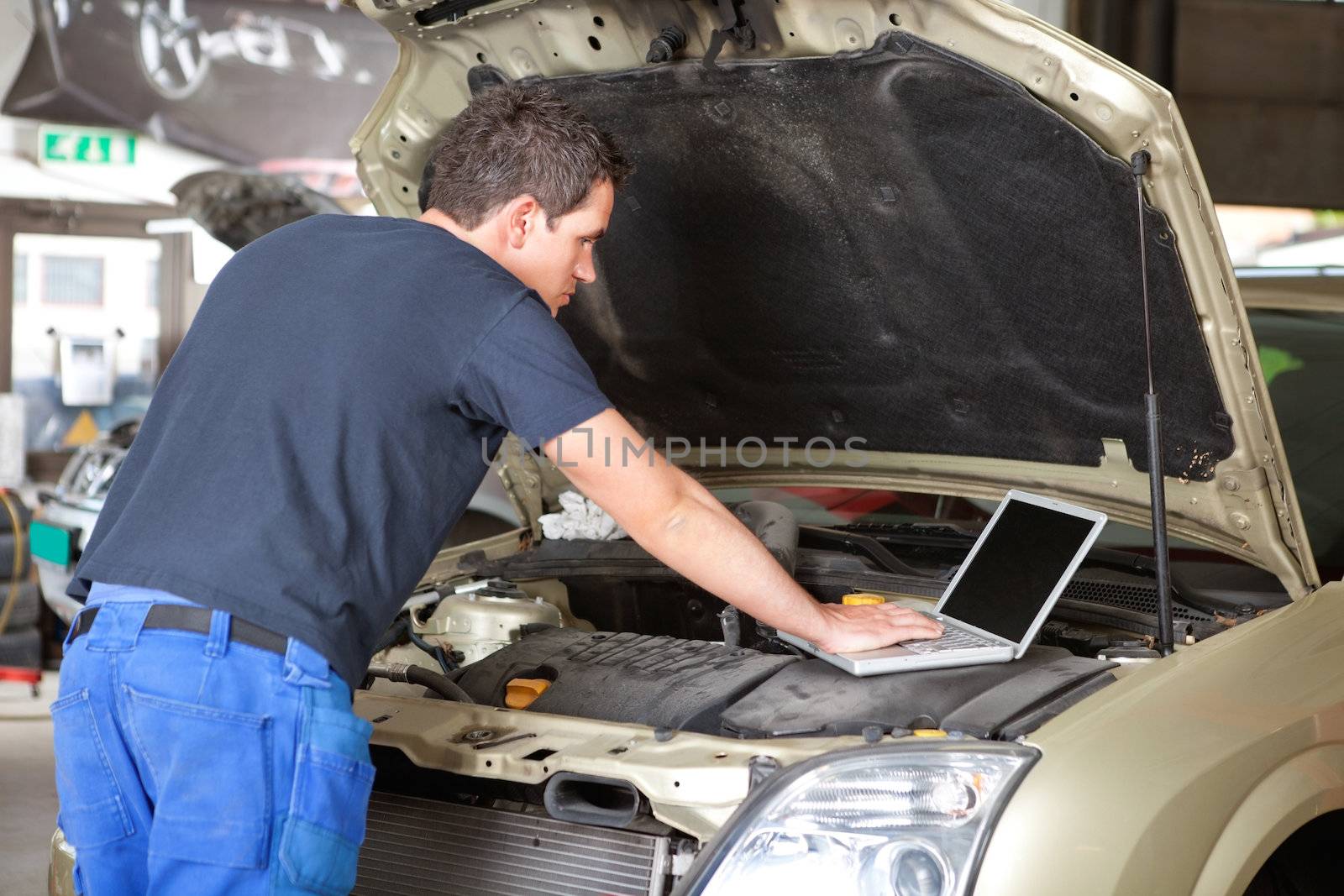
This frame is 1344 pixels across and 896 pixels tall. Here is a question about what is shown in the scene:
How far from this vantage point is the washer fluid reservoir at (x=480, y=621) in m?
2.33

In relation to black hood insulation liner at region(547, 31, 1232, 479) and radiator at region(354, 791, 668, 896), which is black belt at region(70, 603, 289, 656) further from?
black hood insulation liner at region(547, 31, 1232, 479)

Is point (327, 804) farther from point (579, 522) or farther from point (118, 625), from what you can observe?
point (579, 522)

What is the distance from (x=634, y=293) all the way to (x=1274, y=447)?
4.01ft

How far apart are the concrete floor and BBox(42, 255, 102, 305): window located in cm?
176

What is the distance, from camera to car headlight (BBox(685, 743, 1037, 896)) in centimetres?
138

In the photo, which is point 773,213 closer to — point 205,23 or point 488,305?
point 488,305

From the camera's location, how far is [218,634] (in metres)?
1.37

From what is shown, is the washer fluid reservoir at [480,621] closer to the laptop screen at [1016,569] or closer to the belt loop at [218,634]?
the laptop screen at [1016,569]

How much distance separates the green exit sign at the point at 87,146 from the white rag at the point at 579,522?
403 centimetres

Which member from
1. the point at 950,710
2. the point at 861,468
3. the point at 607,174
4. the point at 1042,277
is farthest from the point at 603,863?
the point at 861,468

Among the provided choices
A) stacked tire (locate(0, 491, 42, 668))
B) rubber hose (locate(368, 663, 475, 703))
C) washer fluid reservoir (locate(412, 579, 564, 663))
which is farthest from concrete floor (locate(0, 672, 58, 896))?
rubber hose (locate(368, 663, 475, 703))

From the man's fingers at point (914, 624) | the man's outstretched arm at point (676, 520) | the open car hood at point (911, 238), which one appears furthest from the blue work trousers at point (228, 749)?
the open car hood at point (911, 238)

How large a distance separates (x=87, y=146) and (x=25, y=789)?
3.07 m

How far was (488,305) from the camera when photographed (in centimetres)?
144
